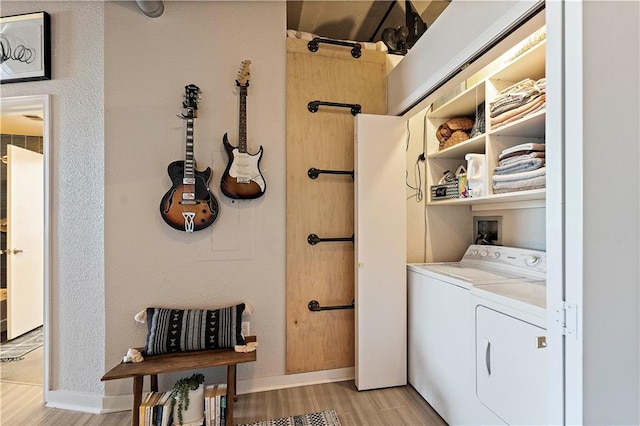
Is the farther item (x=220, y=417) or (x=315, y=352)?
(x=315, y=352)

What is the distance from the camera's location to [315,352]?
7.14 ft

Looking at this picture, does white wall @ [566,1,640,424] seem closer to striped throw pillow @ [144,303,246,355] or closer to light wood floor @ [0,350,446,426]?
light wood floor @ [0,350,446,426]

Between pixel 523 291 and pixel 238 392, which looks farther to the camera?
pixel 238 392

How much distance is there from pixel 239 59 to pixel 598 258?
221 cm

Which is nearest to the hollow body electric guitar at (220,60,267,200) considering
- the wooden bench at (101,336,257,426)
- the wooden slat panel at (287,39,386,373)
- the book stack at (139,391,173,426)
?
the wooden slat panel at (287,39,386,373)

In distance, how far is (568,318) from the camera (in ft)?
2.88

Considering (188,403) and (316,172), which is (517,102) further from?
(188,403)

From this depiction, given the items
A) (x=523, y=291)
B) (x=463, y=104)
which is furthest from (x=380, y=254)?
(x=463, y=104)

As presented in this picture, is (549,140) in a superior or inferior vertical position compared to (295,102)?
inferior

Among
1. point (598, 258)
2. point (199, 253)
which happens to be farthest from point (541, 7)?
point (199, 253)

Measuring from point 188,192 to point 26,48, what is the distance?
4.87 feet

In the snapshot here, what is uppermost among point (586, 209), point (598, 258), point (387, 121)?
point (387, 121)

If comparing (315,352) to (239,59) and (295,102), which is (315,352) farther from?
(239,59)

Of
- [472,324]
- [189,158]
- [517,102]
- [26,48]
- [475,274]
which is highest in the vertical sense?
[26,48]
